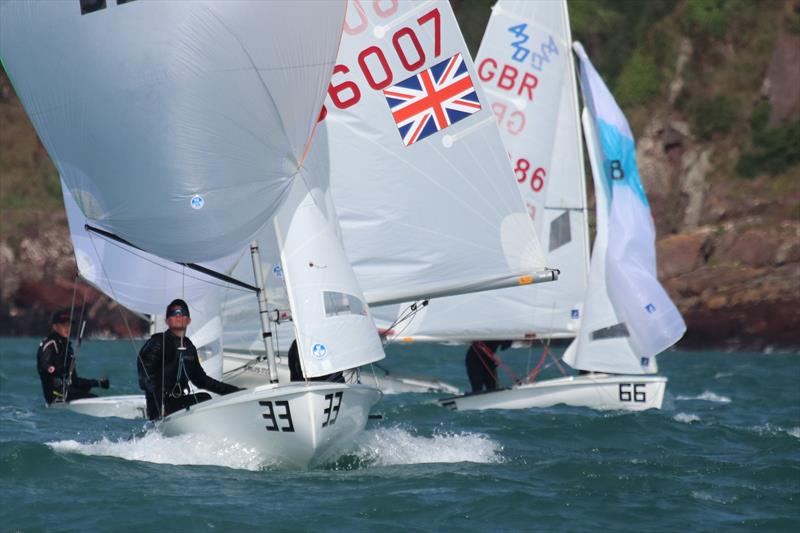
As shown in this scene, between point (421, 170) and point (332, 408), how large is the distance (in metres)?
3.03

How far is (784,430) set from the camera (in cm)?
1348

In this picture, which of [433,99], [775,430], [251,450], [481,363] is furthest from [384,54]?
[481,363]

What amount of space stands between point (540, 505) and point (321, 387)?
174 cm

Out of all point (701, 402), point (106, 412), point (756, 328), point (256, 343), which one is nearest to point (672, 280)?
point (756, 328)

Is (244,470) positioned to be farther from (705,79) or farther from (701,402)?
(705,79)

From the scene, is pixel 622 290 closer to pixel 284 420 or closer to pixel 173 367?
pixel 173 367

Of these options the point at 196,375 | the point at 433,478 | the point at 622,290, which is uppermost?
the point at 622,290

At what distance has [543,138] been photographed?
1758 centimetres

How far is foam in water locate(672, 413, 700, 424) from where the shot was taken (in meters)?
14.4

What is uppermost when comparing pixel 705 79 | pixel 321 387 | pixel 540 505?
pixel 705 79

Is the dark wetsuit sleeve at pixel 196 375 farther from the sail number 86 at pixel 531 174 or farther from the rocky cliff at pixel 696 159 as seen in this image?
the rocky cliff at pixel 696 159

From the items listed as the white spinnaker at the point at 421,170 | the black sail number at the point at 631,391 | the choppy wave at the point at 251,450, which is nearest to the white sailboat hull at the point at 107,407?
the choppy wave at the point at 251,450

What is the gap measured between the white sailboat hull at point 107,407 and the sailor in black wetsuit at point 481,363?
444 centimetres

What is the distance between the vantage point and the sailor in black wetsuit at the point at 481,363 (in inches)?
679
